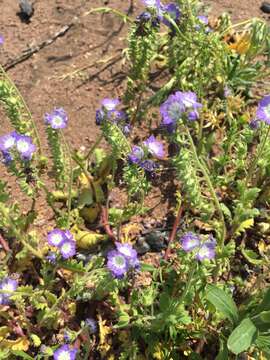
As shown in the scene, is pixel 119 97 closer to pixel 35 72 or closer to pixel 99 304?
pixel 35 72

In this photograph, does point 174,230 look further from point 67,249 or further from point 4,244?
point 4,244

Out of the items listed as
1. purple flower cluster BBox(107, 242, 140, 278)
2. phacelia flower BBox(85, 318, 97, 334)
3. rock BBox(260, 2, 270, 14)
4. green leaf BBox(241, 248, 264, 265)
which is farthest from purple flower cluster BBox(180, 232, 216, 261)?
rock BBox(260, 2, 270, 14)

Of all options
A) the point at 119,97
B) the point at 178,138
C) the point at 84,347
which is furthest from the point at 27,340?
the point at 119,97

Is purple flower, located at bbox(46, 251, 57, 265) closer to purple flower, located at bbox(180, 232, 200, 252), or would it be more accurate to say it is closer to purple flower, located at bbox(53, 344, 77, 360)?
purple flower, located at bbox(53, 344, 77, 360)

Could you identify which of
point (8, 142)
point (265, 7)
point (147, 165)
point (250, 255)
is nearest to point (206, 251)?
point (147, 165)

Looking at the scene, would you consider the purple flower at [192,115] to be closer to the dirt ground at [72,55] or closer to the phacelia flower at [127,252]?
the phacelia flower at [127,252]

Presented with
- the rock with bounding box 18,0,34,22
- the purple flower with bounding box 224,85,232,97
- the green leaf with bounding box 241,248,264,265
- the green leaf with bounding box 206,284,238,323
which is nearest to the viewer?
the green leaf with bounding box 206,284,238,323

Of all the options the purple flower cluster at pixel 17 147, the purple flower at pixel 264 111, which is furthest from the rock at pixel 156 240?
the purple flower at pixel 264 111

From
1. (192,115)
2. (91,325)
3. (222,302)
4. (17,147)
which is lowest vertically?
(91,325)
